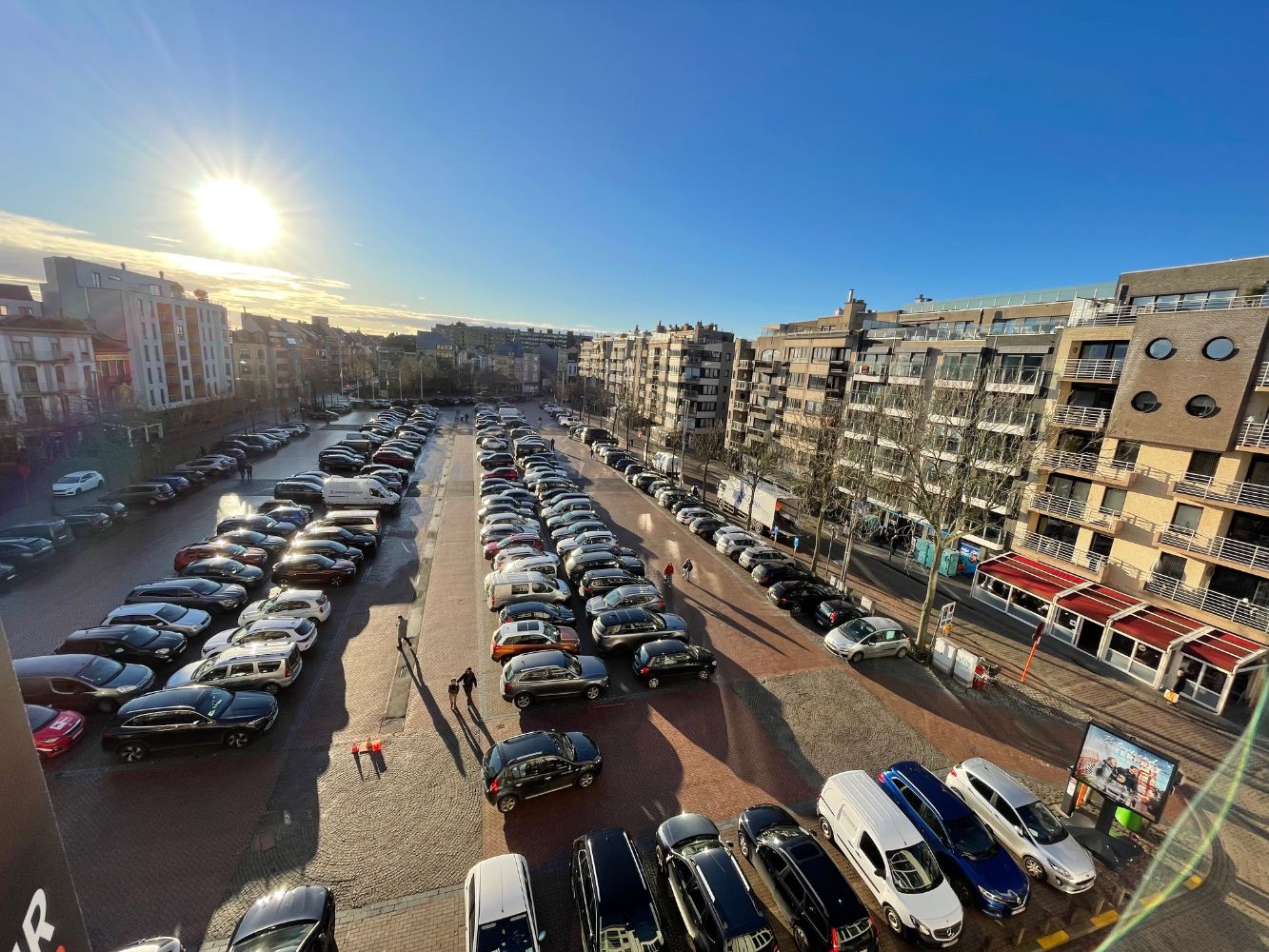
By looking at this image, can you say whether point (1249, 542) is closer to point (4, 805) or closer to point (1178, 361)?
point (1178, 361)

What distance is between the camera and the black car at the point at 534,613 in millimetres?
19562

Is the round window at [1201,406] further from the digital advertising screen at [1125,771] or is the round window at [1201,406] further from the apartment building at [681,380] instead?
the apartment building at [681,380]

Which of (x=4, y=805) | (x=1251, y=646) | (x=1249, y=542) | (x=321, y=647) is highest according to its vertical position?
(x=4, y=805)

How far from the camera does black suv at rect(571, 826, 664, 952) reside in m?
9.42

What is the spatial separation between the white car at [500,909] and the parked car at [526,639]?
8033 millimetres

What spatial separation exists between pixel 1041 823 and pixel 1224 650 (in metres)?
13.0

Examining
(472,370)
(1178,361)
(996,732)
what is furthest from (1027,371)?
(472,370)

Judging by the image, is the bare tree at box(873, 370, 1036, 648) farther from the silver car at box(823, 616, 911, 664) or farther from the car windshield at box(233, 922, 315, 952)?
the car windshield at box(233, 922, 315, 952)

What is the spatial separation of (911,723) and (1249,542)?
14.5 meters

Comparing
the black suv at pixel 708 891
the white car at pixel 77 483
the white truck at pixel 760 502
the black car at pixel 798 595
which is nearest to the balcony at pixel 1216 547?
the black car at pixel 798 595

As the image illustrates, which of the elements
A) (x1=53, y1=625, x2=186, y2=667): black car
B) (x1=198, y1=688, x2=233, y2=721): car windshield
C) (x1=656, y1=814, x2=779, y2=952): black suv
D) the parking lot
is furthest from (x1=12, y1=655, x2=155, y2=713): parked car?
(x1=656, y1=814, x2=779, y2=952): black suv

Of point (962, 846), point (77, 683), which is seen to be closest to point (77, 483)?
point (77, 683)

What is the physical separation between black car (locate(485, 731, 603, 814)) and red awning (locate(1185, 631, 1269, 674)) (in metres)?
21.2

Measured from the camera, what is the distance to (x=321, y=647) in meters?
19.0
